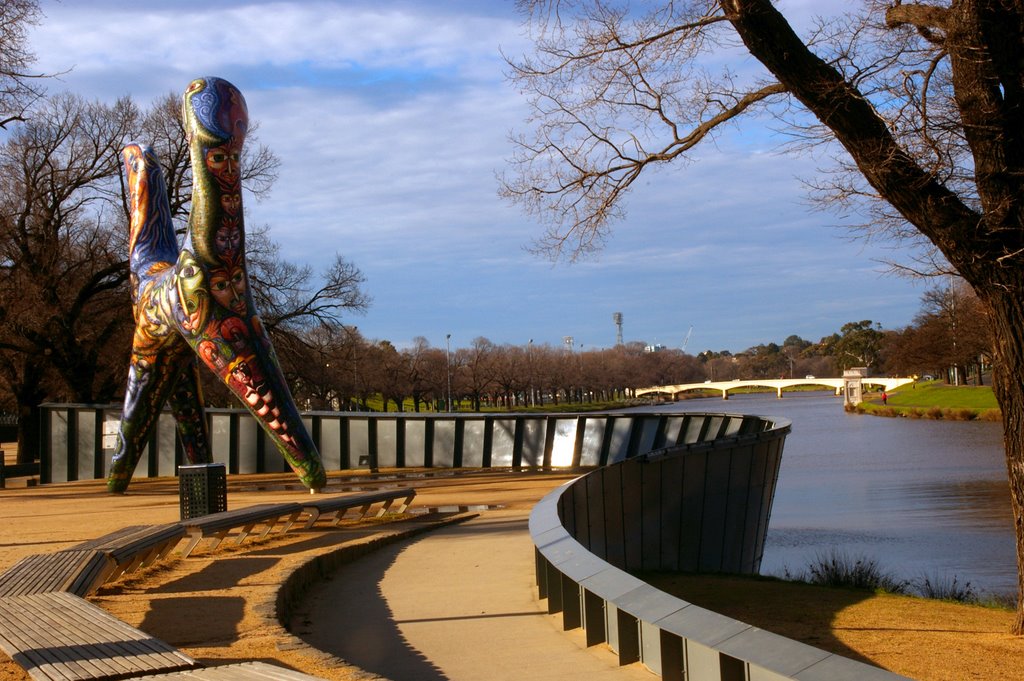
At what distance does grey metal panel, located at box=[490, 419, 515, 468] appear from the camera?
26.6 meters

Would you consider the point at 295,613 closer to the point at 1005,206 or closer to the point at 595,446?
the point at 1005,206

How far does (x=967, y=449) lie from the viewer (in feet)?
133

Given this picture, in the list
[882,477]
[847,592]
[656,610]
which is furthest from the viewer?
[882,477]

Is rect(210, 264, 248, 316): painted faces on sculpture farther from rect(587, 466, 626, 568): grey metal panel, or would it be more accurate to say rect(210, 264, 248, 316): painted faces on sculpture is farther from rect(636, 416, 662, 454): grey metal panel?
rect(587, 466, 626, 568): grey metal panel

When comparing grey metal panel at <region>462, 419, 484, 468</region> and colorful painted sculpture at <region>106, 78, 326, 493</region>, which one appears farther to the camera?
grey metal panel at <region>462, 419, 484, 468</region>

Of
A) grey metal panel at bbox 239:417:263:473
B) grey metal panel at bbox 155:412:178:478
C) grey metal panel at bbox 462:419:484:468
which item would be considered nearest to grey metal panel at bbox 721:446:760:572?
grey metal panel at bbox 462:419:484:468

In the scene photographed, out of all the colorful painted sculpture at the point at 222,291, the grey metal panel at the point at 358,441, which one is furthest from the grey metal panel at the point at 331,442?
the colorful painted sculpture at the point at 222,291

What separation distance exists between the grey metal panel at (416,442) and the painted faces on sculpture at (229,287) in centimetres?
907

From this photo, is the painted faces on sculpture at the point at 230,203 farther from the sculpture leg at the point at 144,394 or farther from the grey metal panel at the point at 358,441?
the grey metal panel at the point at 358,441

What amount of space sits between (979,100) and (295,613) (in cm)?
699

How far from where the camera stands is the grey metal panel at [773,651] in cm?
462

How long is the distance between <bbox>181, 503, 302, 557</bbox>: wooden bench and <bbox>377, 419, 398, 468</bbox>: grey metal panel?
14411 millimetres

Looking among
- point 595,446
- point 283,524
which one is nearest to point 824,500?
point 595,446

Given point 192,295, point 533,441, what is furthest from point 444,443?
point 192,295
